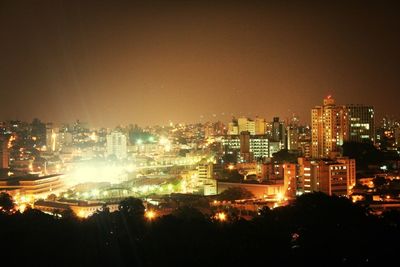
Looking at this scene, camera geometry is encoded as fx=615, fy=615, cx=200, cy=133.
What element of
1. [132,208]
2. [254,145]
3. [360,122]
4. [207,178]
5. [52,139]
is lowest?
[132,208]

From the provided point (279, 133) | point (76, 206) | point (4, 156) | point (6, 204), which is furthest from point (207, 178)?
point (4, 156)

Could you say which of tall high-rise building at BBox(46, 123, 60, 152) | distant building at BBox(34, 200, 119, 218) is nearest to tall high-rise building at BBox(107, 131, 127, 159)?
tall high-rise building at BBox(46, 123, 60, 152)

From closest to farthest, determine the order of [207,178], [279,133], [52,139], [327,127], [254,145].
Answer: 1. [207,178]
2. [327,127]
3. [254,145]
4. [279,133]
5. [52,139]

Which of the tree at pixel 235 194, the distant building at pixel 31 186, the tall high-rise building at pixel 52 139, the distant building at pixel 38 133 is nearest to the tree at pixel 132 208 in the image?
the tree at pixel 235 194

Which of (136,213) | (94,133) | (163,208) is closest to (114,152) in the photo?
(94,133)

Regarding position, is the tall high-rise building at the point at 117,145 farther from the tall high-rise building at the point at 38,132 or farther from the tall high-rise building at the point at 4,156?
the tall high-rise building at the point at 4,156

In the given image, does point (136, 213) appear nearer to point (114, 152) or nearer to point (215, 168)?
point (215, 168)

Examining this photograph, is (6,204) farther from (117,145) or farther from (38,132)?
(38,132)
